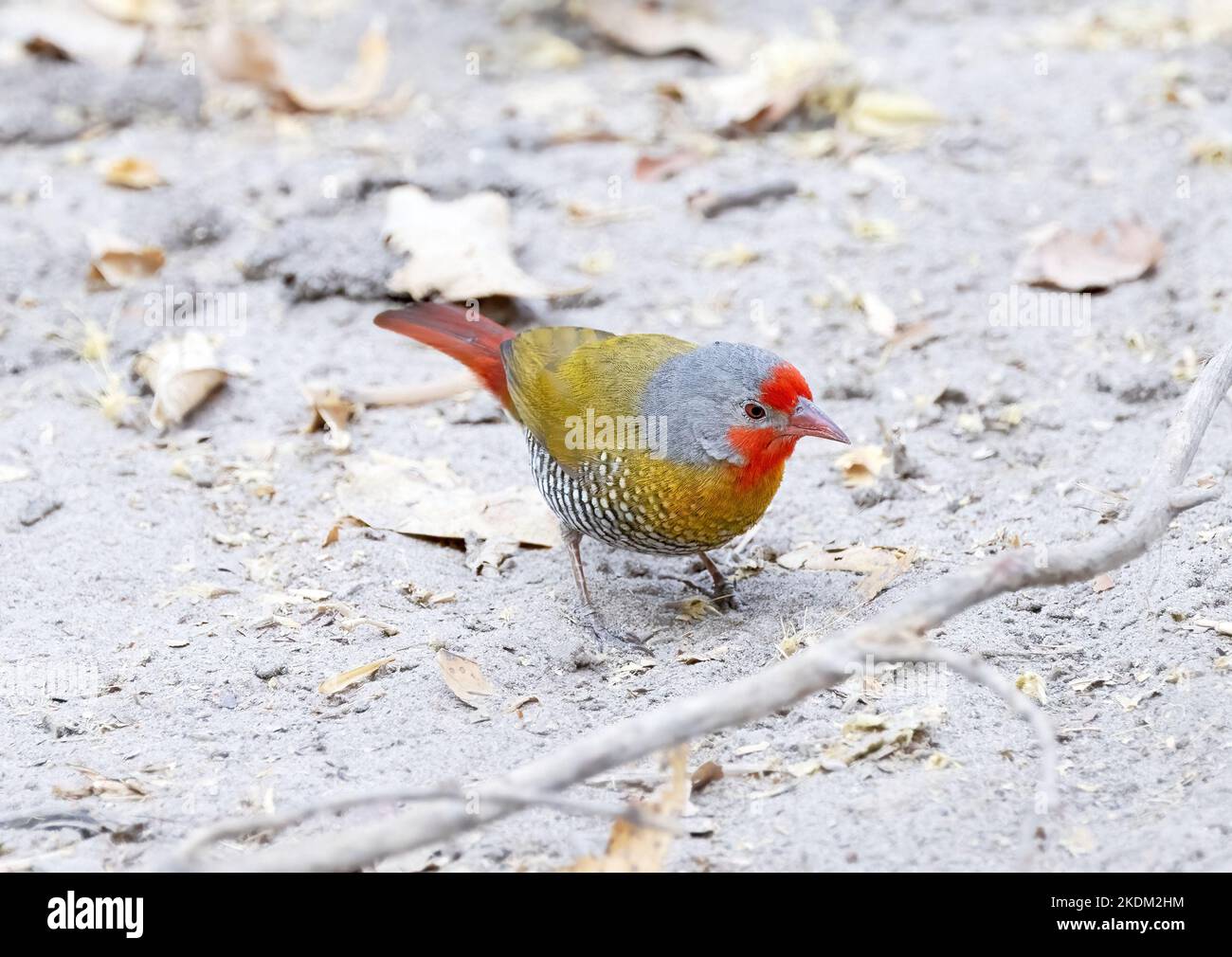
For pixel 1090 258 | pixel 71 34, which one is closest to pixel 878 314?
pixel 1090 258

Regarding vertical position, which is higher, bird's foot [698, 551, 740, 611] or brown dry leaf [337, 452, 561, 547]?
brown dry leaf [337, 452, 561, 547]

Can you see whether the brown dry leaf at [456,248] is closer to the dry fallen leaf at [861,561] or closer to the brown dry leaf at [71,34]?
the dry fallen leaf at [861,561]

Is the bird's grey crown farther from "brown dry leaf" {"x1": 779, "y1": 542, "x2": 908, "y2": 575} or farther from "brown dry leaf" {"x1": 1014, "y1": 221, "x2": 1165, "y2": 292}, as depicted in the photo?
"brown dry leaf" {"x1": 1014, "y1": 221, "x2": 1165, "y2": 292}

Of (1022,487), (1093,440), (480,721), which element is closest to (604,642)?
(480,721)

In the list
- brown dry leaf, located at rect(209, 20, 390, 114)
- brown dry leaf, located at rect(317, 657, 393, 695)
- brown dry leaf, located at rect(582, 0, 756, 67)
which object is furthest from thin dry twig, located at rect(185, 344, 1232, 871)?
brown dry leaf, located at rect(582, 0, 756, 67)

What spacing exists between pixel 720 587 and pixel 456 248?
2.20 meters

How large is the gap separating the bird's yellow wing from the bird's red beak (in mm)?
491

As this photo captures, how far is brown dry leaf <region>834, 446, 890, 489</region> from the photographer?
4.93 metres

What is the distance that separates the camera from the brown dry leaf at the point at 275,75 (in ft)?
24.9

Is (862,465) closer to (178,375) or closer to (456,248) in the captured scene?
(456,248)

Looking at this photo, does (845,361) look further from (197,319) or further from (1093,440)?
(197,319)

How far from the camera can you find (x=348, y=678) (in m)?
3.82
